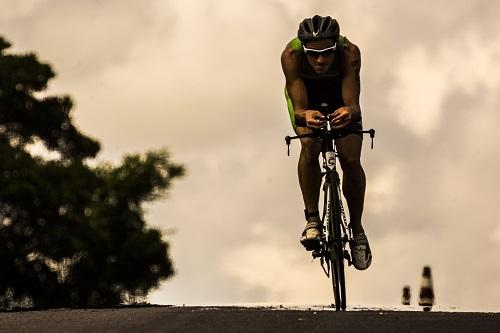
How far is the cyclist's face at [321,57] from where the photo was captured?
43.4 ft

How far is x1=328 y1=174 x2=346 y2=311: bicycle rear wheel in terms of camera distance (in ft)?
44.3

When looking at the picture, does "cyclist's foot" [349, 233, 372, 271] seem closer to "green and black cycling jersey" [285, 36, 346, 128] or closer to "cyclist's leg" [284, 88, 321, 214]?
"cyclist's leg" [284, 88, 321, 214]

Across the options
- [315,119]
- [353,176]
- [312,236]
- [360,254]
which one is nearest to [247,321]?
[312,236]

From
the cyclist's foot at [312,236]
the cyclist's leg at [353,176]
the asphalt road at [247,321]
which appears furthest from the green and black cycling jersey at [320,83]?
the asphalt road at [247,321]

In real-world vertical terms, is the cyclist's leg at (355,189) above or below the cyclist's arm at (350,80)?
below

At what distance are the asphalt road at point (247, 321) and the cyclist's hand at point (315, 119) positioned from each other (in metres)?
1.76

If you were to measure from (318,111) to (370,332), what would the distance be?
10.6 ft

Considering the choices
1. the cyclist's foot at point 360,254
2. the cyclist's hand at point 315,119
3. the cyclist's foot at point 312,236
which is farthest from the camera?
the cyclist's foot at point 360,254

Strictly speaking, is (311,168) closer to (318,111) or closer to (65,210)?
(318,111)

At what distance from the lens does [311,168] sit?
45.0 ft

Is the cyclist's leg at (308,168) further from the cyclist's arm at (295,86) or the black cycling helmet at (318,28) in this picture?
the black cycling helmet at (318,28)

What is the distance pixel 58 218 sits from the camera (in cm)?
4272

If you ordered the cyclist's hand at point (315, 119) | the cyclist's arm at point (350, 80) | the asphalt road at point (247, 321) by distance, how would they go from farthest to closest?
the cyclist's arm at point (350, 80)
the cyclist's hand at point (315, 119)
the asphalt road at point (247, 321)

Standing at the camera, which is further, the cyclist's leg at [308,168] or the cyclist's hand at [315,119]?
the cyclist's leg at [308,168]
